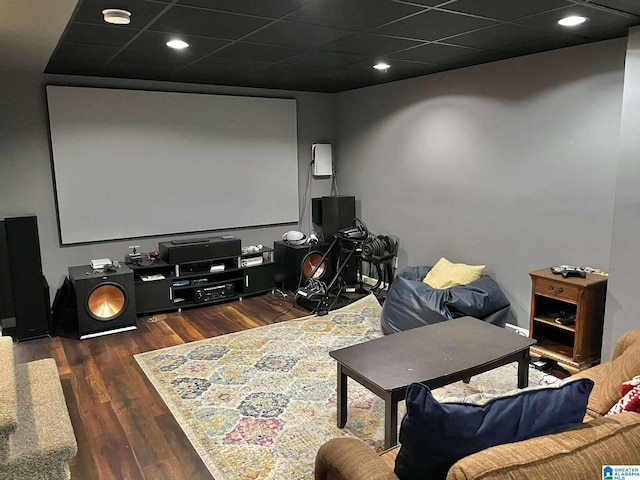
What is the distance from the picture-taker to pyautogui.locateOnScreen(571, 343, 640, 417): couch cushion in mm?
2143

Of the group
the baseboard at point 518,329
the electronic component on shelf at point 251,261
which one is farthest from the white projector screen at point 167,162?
the baseboard at point 518,329

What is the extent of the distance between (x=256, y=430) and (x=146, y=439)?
644mm

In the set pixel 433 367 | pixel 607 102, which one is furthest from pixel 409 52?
pixel 433 367

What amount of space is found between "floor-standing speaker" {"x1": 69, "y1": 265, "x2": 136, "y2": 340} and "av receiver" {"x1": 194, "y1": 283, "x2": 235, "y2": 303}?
735 mm

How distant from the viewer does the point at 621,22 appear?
10.0ft

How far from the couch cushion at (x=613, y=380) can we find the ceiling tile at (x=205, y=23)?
105 inches

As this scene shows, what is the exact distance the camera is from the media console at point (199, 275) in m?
4.97

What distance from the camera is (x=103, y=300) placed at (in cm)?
461

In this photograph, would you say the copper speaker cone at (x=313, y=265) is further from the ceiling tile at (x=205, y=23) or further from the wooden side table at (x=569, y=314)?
the ceiling tile at (x=205, y=23)

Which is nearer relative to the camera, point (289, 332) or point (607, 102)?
point (607, 102)

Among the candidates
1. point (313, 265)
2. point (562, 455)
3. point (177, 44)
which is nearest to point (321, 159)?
point (313, 265)

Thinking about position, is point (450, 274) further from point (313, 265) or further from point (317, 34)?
point (317, 34)

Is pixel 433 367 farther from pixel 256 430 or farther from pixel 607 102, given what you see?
pixel 607 102

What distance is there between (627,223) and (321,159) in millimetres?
3810
